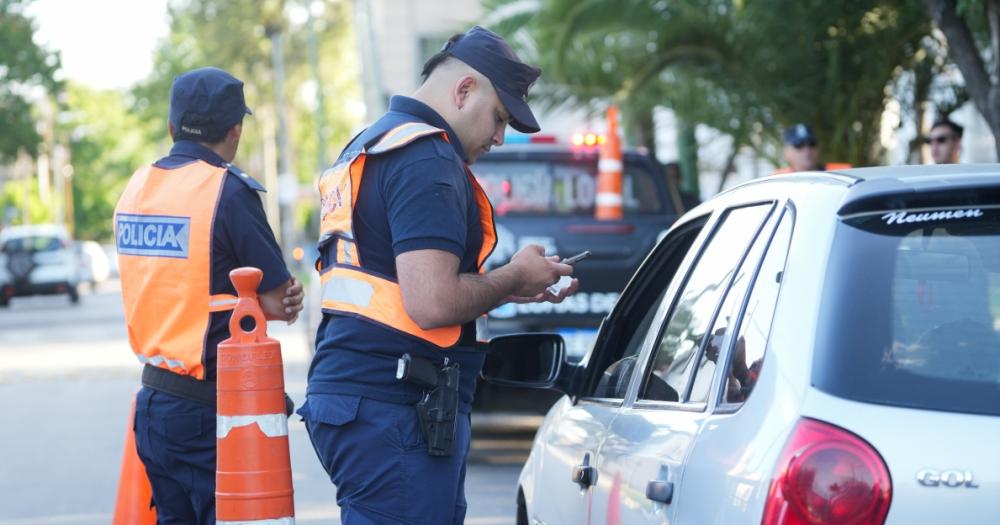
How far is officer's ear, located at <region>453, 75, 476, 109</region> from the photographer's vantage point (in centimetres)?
376

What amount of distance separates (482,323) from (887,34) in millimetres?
6224

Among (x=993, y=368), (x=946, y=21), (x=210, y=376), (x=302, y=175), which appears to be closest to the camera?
(x=993, y=368)

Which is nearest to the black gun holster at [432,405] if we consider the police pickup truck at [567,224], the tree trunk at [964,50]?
the police pickup truck at [567,224]

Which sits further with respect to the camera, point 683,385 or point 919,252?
point 683,385

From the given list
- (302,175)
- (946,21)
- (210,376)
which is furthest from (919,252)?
(302,175)

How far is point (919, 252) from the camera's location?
9.36ft

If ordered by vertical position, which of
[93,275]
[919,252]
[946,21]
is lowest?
[93,275]

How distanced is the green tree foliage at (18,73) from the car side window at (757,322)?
3891 centimetres

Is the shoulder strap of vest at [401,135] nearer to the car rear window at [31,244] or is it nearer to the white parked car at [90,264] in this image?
the car rear window at [31,244]

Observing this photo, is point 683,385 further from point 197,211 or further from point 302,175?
point 302,175

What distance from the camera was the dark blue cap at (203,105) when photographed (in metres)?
4.75

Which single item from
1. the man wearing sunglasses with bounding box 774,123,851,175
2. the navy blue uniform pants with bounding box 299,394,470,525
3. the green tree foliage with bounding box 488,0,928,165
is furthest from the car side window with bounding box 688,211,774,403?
the green tree foliage with bounding box 488,0,928,165

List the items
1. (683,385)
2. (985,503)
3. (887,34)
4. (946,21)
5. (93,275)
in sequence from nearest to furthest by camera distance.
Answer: (985,503) < (683,385) < (946,21) < (887,34) < (93,275)

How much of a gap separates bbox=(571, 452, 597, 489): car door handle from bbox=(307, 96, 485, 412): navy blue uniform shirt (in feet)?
1.33
